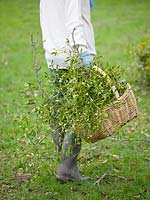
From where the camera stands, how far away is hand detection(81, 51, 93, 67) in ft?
14.1

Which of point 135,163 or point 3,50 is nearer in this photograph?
point 135,163

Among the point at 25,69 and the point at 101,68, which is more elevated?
the point at 101,68

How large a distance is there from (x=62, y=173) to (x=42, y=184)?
198 mm

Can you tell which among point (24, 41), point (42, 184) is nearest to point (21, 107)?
point (42, 184)

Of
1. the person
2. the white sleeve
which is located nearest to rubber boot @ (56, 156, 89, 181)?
the person

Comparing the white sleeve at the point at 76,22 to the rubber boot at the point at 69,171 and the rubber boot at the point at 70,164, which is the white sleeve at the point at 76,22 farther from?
the rubber boot at the point at 69,171

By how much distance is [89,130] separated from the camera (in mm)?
4254

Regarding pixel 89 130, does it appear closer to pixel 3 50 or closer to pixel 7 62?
pixel 7 62

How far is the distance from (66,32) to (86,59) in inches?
12.3

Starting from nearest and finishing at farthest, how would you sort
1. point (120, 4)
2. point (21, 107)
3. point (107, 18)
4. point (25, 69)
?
1. point (21, 107)
2. point (25, 69)
3. point (107, 18)
4. point (120, 4)

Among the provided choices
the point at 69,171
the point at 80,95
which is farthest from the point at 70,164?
the point at 80,95

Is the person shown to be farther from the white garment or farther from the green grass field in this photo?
the green grass field

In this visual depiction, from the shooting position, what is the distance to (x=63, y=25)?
4.55 metres

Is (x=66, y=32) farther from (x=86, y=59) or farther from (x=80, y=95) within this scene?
(x=80, y=95)
